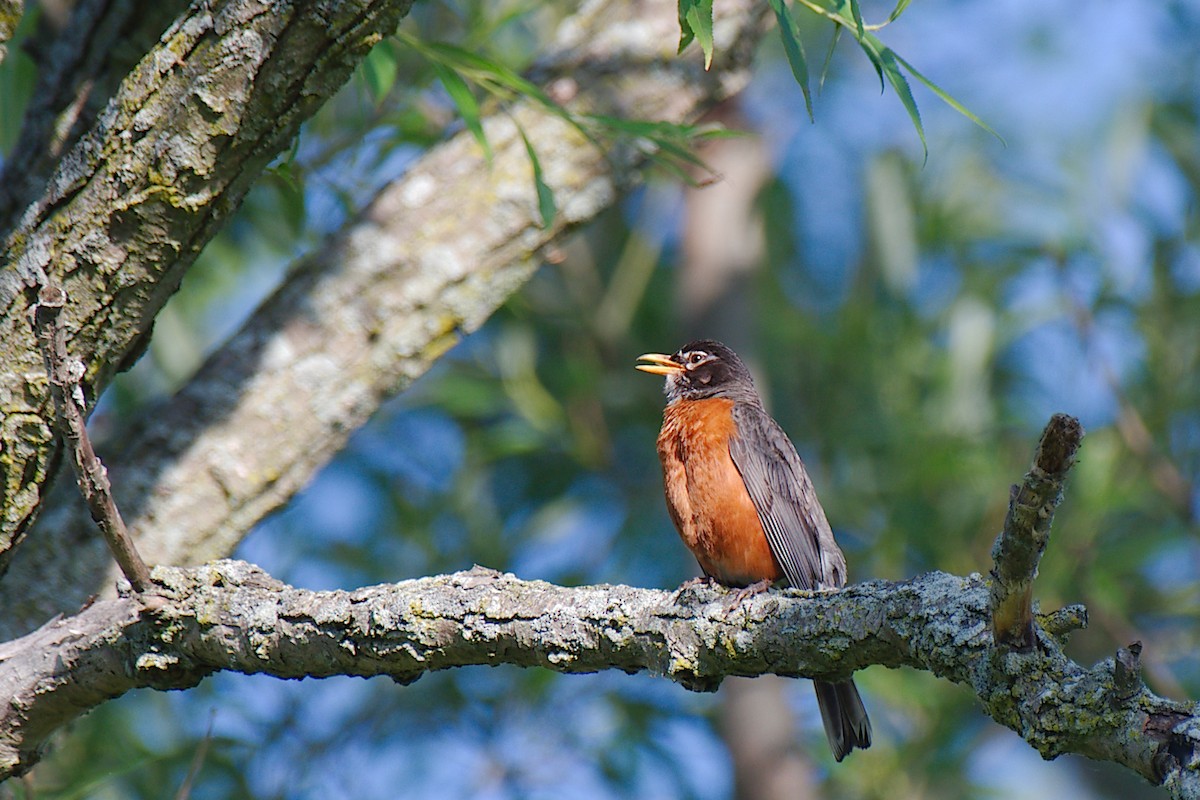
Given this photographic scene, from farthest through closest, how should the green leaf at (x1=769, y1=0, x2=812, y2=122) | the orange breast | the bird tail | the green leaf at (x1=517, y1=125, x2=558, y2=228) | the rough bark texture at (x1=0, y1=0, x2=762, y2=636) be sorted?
the orange breast < the bird tail < the rough bark texture at (x1=0, y1=0, x2=762, y2=636) < the green leaf at (x1=517, y1=125, x2=558, y2=228) < the green leaf at (x1=769, y1=0, x2=812, y2=122)

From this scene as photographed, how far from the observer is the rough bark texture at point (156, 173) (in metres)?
3.04

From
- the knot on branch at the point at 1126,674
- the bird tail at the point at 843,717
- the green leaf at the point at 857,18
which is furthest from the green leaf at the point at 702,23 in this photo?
the bird tail at the point at 843,717

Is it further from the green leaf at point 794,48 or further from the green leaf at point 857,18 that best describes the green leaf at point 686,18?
the green leaf at point 857,18

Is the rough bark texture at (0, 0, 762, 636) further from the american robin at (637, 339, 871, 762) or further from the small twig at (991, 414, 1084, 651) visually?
the small twig at (991, 414, 1084, 651)

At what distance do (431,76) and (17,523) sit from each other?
10.5 feet

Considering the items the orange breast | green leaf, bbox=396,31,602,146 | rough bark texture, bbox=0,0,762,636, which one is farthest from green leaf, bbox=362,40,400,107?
the orange breast

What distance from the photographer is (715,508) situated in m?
5.43

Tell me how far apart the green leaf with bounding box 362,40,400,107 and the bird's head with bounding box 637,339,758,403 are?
2.68 meters

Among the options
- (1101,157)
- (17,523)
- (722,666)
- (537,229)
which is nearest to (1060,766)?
(1101,157)

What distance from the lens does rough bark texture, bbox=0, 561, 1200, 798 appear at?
7.53 ft

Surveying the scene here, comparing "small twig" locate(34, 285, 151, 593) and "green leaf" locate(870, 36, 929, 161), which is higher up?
"green leaf" locate(870, 36, 929, 161)

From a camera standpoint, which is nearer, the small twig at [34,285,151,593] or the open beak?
the small twig at [34,285,151,593]

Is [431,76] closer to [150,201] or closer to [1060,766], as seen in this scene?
[150,201]

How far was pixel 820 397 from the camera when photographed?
348 inches
